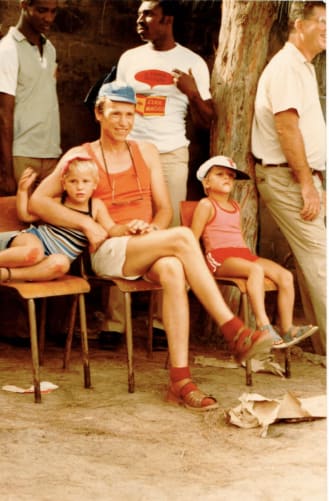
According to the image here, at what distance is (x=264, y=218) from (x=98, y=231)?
9.02ft

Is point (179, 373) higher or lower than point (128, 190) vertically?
lower

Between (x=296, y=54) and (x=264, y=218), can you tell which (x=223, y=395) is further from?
(x=264, y=218)

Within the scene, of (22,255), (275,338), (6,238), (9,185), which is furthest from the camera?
(9,185)

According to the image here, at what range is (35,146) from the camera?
19.8 feet

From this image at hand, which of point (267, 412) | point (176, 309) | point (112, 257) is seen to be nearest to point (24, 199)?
point (112, 257)

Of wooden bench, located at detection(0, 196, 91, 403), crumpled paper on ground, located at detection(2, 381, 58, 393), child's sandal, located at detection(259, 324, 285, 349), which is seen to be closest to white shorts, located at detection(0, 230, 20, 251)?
wooden bench, located at detection(0, 196, 91, 403)

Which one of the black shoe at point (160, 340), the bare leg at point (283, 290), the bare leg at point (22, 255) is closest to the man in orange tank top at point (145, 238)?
the bare leg at point (22, 255)

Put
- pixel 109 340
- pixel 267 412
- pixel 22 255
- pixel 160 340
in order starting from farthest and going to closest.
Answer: pixel 160 340, pixel 109 340, pixel 22 255, pixel 267 412

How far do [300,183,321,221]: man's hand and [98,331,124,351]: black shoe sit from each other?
1.42m

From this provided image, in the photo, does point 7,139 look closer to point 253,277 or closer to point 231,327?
point 253,277

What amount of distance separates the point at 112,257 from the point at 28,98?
1.34 metres

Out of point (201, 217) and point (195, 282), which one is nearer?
point (195, 282)

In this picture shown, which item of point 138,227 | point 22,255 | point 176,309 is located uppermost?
point 138,227

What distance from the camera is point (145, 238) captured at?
5.12 meters
